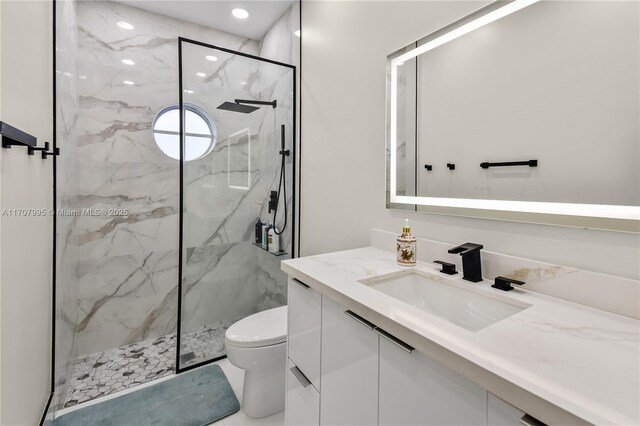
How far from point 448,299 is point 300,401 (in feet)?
2.36

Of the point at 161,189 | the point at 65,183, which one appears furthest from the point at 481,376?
the point at 161,189

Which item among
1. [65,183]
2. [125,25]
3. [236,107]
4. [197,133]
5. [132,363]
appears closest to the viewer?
[65,183]

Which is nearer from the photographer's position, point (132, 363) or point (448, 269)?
point (448, 269)

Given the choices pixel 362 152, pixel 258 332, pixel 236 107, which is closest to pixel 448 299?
pixel 362 152

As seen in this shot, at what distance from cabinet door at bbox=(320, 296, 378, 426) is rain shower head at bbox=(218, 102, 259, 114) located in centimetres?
163

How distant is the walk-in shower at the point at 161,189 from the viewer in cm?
205

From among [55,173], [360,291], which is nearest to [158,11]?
[55,173]

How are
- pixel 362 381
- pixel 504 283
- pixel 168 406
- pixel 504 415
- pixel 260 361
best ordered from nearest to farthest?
1. pixel 504 415
2. pixel 362 381
3. pixel 504 283
4. pixel 260 361
5. pixel 168 406

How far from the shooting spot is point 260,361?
5.51ft

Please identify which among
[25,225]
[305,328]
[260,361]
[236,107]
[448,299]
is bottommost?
[260,361]

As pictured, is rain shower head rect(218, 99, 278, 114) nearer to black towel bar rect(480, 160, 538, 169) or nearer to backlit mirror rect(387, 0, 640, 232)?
backlit mirror rect(387, 0, 640, 232)

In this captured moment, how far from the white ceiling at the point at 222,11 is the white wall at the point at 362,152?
0.37m

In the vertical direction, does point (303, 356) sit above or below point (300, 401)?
above

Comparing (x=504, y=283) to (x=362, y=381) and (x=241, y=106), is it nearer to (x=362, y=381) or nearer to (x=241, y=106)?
(x=362, y=381)
